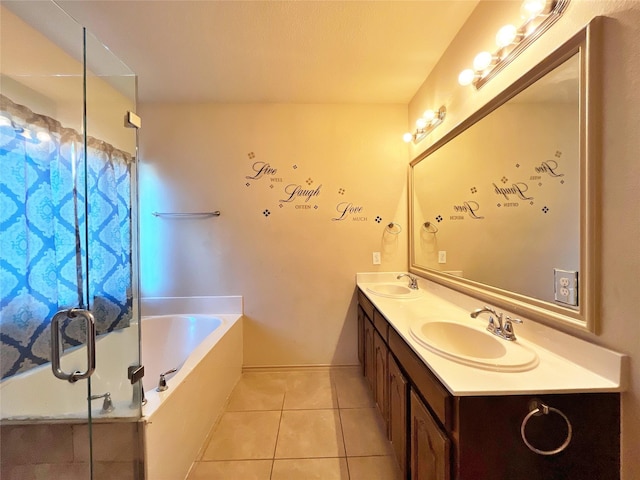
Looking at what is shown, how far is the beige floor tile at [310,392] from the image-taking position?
6.30ft

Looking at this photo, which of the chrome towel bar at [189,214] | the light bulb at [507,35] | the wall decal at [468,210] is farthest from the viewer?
the chrome towel bar at [189,214]

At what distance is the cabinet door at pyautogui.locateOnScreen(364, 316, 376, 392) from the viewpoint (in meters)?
1.84

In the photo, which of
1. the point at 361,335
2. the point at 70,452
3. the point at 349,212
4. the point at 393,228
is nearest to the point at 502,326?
the point at 361,335

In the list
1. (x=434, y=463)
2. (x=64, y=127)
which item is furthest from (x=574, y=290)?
(x=64, y=127)

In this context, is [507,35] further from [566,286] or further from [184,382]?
[184,382]

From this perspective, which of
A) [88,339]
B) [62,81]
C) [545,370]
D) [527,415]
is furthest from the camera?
[62,81]

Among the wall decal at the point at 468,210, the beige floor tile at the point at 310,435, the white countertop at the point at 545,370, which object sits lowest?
the beige floor tile at the point at 310,435

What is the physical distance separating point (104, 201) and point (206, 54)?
3.93ft

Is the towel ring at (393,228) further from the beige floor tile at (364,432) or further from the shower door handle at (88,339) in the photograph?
the shower door handle at (88,339)

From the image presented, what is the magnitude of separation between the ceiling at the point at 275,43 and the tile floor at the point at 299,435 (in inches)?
99.7

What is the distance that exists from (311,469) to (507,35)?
2356 millimetres

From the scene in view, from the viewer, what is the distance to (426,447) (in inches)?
37.4

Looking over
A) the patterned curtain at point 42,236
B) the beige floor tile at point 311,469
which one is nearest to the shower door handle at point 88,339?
the patterned curtain at point 42,236

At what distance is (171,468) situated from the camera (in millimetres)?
1250
